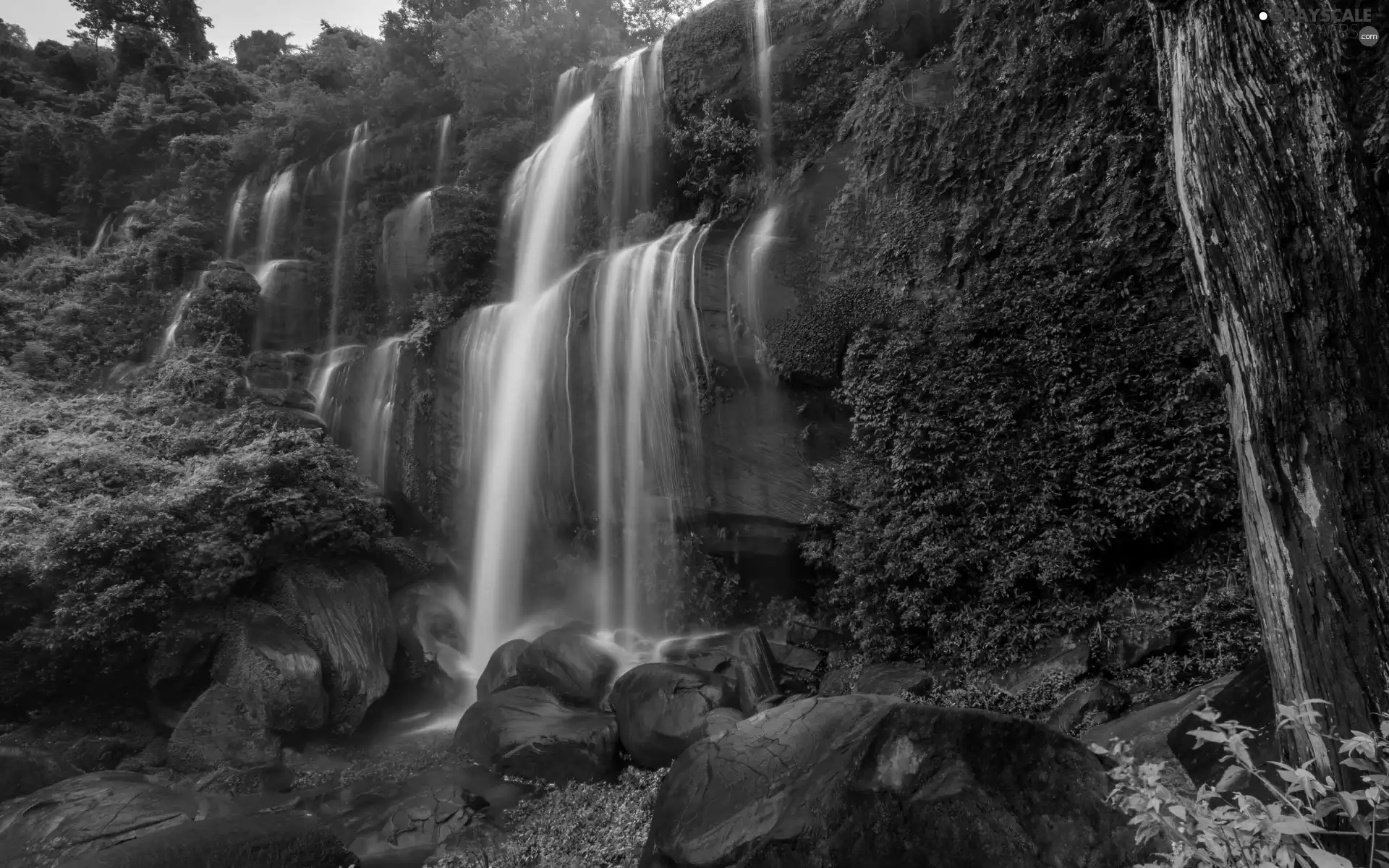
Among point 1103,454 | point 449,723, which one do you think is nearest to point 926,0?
point 1103,454

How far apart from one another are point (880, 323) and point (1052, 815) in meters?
6.70

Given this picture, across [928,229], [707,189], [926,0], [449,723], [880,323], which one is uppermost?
[926,0]

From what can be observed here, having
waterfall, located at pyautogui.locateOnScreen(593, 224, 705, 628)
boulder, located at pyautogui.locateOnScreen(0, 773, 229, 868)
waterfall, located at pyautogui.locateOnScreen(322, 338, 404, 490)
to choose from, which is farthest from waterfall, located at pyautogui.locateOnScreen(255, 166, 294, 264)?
boulder, located at pyautogui.locateOnScreen(0, 773, 229, 868)

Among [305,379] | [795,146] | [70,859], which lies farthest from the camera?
[305,379]

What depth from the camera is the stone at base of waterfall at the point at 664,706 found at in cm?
714

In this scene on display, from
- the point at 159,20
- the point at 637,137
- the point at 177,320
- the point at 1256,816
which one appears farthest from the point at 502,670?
the point at 159,20

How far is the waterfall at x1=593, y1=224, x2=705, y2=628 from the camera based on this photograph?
10688 millimetres

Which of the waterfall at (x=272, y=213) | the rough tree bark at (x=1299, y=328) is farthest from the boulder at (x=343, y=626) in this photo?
the waterfall at (x=272, y=213)

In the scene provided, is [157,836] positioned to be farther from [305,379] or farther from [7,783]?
[305,379]

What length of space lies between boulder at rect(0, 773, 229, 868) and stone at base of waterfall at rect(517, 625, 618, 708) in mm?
3493

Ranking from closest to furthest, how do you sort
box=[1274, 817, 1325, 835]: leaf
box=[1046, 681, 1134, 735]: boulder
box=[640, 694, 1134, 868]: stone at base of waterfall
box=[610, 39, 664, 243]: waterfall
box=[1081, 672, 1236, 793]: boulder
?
box=[1274, 817, 1325, 835]: leaf
box=[640, 694, 1134, 868]: stone at base of waterfall
box=[1081, 672, 1236, 793]: boulder
box=[1046, 681, 1134, 735]: boulder
box=[610, 39, 664, 243]: waterfall

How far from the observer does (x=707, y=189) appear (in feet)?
45.6

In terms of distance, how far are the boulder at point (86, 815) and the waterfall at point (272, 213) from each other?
60.4 feet

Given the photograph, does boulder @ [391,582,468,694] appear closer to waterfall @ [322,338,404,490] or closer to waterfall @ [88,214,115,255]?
waterfall @ [322,338,404,490]
